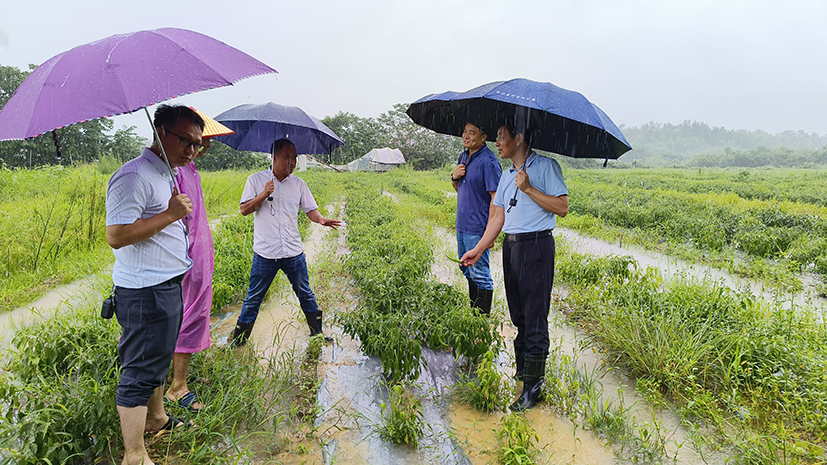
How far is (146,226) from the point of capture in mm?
1760

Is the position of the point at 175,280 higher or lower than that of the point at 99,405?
higher

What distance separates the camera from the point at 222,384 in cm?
274

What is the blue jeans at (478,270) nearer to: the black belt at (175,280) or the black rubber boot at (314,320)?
the black rubber boot at (314,320)

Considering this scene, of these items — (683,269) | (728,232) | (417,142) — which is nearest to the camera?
(683,269)

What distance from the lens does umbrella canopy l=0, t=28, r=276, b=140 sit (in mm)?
1486

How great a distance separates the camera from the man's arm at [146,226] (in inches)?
66.6

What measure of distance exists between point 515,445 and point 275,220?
2.26 metres

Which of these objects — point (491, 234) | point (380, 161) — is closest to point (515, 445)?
point (491, 234)

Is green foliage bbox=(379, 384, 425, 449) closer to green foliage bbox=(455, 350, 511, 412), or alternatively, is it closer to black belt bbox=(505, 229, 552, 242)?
green foliage bbox=(455, 350, 511, 412)

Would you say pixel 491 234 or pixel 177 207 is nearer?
pixel 177 207

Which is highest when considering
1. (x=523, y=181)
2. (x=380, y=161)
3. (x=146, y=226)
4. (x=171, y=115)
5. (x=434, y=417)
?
(x=171, y=115)

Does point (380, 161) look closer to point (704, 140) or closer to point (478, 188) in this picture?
point (478, 188)

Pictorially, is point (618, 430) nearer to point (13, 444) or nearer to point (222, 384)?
point (222, 384)

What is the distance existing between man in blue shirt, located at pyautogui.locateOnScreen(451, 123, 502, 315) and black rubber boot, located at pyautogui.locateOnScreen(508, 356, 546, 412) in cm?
75
